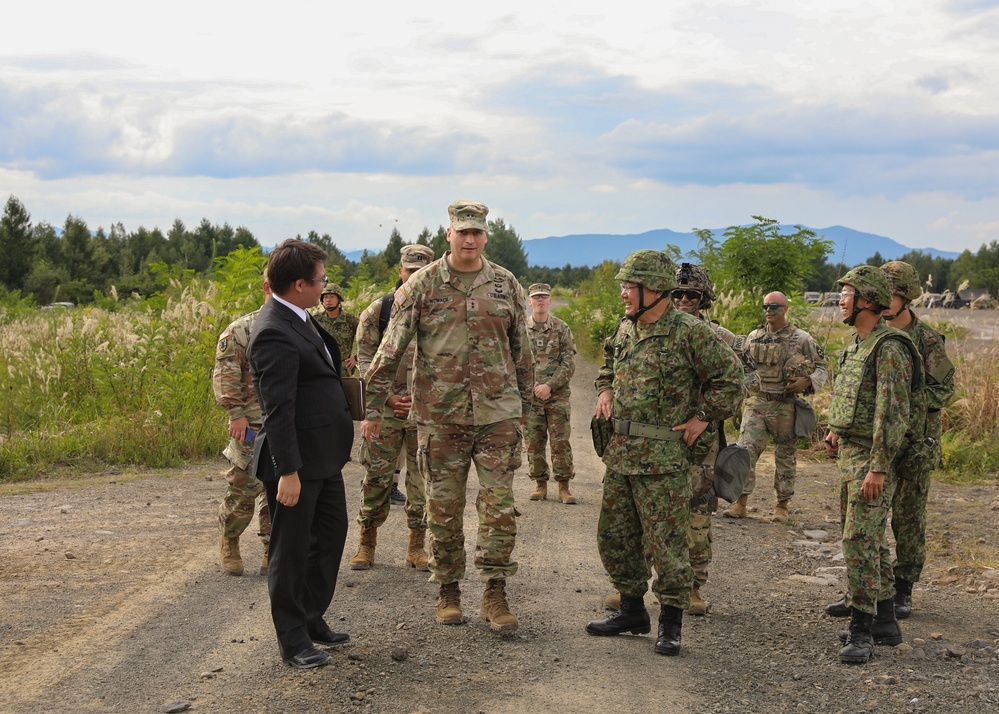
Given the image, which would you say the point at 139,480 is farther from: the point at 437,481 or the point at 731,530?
the point at 731,530

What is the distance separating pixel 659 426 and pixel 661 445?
113 millimetres

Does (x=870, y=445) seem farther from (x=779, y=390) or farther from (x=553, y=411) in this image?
(x=553, y=411)

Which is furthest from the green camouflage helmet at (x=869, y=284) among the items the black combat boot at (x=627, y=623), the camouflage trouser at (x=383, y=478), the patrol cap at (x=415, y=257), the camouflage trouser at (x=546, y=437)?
the camouflage trouser at (x=546, y=437)

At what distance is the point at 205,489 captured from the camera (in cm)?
947

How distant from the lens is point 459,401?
537 cm

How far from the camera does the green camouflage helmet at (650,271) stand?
516cm

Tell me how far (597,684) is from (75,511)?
575 centimetres

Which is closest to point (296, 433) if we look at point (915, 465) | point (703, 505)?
point (703, 505)

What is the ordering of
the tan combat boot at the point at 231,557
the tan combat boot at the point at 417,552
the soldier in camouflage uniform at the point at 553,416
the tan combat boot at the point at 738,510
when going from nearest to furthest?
the tan combat boot at the point at 231,557 < the tan combat boot at the point at 417,552 < the tan combat boot at the point at 738,510 < the soldier in camouflage uniform at the point at 553,416

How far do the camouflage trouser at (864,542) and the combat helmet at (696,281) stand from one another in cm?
148

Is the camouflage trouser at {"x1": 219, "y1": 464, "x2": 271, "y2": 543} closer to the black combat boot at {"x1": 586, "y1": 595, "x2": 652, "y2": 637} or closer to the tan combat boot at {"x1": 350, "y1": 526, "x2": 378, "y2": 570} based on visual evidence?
the tan combat boot at {"x1": 350, "y1": 526, "x2": 378, "y2": 570}

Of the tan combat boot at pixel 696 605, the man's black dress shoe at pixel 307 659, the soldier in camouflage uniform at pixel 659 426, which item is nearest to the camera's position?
the man's black dress shoe at pixel 307 659

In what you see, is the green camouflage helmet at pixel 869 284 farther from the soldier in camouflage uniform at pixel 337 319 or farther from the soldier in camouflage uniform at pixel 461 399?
the soldier in camouflage uniform at pixel 337 319

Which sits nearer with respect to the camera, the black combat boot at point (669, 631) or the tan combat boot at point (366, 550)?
the black combat boot at point (669, 631)
